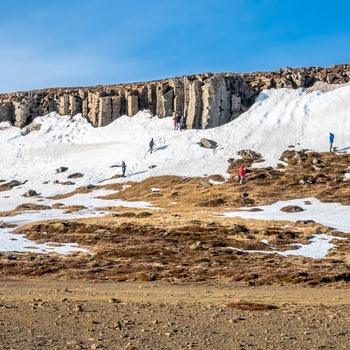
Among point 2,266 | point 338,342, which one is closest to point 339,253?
point 338,342

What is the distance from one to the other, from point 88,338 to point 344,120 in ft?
248

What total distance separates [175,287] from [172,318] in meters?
7.08

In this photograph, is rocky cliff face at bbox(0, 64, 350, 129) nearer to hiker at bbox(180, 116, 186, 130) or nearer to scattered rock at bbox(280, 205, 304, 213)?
hiker at bbox(180, 116, 186, 130)

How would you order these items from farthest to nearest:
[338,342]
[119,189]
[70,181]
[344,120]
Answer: [344,120] < [70,181] < [119,189] < [338,342]

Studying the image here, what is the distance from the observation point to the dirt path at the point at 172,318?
11883mm

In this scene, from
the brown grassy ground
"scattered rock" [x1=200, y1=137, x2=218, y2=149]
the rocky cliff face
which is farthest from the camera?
the rocky cliff face

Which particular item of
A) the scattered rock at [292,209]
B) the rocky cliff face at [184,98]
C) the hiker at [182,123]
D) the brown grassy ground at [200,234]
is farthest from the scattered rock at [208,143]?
the scattered rock at [292,209]

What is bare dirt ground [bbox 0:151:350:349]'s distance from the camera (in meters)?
12.4

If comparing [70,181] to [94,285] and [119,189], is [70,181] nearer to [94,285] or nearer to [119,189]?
[119,189]

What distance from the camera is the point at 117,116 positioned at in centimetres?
9438

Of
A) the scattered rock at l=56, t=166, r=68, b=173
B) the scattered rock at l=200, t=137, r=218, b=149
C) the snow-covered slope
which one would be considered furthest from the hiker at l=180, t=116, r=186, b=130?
the scattered rock at l=56, t=166, r=68, b=173

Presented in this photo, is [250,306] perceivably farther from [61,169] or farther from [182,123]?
[182,123]

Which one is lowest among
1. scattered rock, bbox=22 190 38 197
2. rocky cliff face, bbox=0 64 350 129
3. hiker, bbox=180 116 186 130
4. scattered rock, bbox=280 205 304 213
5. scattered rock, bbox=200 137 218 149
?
scattered rock, bbox=22 190 38 197

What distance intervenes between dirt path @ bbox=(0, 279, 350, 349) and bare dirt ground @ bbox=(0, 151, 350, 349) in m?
0.03
